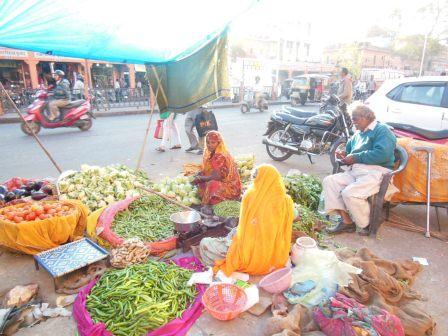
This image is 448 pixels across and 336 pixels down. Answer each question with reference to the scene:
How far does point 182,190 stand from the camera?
5066mm

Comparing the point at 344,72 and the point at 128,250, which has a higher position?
the point at 344,72

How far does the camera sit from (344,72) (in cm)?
1016

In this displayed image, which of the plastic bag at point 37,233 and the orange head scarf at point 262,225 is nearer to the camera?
→ the orange head scarf at point 262,225

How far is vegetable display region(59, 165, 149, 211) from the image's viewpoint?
188 inches

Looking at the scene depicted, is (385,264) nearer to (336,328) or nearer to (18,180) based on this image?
(336,328)

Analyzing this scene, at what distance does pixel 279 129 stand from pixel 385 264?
5080 millimetres

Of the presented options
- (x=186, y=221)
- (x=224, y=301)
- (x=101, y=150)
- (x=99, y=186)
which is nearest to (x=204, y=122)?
(x=101, y=150)

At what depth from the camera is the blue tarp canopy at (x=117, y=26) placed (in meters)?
3.29

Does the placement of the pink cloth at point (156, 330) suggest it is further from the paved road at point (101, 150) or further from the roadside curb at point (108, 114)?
the roadside curb at point (108, 114)

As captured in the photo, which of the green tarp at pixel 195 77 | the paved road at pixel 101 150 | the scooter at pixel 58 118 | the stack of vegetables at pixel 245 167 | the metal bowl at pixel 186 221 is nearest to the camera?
the metal bowl at pixel 186 221

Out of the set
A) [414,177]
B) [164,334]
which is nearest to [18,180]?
[164,334]

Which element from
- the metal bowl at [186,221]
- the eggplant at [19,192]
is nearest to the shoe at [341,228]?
the metal bowl at [186,221]

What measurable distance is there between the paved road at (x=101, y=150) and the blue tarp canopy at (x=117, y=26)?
2.97 meters

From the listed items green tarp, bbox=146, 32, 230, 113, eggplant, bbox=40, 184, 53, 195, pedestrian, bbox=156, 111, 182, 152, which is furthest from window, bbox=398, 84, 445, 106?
eggplant, bbox=40, 184, 53, 195
